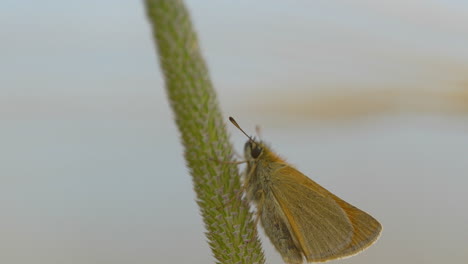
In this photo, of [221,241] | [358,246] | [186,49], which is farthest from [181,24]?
[358,246]

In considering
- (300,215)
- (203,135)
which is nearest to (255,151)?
(300,215)

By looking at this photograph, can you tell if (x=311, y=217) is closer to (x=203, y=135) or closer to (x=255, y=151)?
(x=255, y=151)

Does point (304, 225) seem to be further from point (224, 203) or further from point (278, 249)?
point (224, 203)

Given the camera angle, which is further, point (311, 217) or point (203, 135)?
point (311, 217)

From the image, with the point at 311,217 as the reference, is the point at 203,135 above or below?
above

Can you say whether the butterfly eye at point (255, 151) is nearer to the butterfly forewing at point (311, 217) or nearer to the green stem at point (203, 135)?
the butterfly forewing at point (311, 217)

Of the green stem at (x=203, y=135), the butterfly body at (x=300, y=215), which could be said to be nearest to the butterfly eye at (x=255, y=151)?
the butterfly body at (x=300, y=215)
